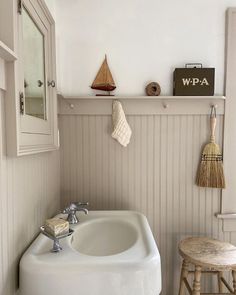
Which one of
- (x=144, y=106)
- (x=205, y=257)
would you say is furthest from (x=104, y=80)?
(x=205, y=257)

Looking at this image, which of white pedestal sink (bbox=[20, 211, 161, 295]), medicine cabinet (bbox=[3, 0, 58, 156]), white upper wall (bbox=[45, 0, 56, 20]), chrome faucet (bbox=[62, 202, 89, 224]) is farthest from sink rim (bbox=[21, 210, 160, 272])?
white upper wall (bbox=[45, 0, 56, 20])

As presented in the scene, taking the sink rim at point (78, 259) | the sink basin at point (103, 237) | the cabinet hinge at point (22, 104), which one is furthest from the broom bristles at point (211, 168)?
the cabinet hinge at point (22, 104)

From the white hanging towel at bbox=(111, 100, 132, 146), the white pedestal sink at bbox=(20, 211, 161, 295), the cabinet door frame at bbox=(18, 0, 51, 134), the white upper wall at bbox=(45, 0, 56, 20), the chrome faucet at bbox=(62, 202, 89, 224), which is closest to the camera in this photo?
the white pedestal sink at bbox=(20, 211, 161, 295)

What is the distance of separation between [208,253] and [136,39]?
1.28 meters

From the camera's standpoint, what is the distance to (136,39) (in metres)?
1.49

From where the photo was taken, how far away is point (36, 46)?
1.09 metres

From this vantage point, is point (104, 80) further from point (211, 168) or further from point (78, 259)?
point (78, 259)

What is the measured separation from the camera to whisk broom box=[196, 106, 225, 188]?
1480mm

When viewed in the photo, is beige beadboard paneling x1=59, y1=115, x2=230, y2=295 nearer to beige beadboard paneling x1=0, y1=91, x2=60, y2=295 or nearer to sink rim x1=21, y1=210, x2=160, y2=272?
beige beadboard paneling x1=0, y1=91, x2=60, y2=295

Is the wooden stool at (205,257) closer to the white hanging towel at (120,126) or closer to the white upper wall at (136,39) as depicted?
the white hanging towel at (120,126)

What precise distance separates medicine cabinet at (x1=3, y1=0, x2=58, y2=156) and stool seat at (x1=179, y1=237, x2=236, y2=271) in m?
0.90

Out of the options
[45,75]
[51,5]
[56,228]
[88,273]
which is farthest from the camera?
[51,5]

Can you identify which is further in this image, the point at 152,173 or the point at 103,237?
the point at 152,173

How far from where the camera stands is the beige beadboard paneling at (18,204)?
79 cm
